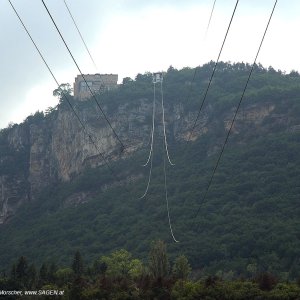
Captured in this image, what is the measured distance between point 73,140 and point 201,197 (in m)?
32.1

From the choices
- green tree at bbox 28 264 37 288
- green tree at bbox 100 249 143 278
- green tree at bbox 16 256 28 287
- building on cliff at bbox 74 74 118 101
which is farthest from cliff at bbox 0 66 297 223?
green tree at bbox 28 264 37 288

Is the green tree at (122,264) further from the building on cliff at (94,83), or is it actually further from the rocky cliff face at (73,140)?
the building on cliff at (94,83)

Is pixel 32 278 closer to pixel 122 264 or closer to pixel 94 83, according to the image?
pixel 122 264

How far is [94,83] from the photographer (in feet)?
402

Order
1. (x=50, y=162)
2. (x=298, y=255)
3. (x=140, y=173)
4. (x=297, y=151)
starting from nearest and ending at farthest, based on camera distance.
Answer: (x=298, y=255), (x=297, y=151), (x=140, y=173), (x=50, y=162)

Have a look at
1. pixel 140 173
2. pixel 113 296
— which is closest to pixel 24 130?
pixel 140 173

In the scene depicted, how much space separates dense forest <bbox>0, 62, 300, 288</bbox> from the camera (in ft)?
210

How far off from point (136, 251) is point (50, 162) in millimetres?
44423

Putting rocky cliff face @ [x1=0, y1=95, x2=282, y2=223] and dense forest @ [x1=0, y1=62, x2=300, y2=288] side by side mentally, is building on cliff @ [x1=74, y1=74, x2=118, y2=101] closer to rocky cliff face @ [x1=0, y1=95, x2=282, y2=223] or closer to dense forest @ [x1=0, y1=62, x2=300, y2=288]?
dense forest @ [x1=0, y1=62, x2=300, y2=288]

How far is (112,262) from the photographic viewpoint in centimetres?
6125

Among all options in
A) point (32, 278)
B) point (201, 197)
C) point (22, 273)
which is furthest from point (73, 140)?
point (32, 278)

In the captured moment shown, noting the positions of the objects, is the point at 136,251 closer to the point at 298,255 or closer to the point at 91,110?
the point at 298,255

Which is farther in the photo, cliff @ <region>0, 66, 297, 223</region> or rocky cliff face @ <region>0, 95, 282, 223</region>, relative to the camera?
rocky cliff face @ <region>0, 95, 282, 223</region>

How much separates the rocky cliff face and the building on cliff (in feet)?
13.3
